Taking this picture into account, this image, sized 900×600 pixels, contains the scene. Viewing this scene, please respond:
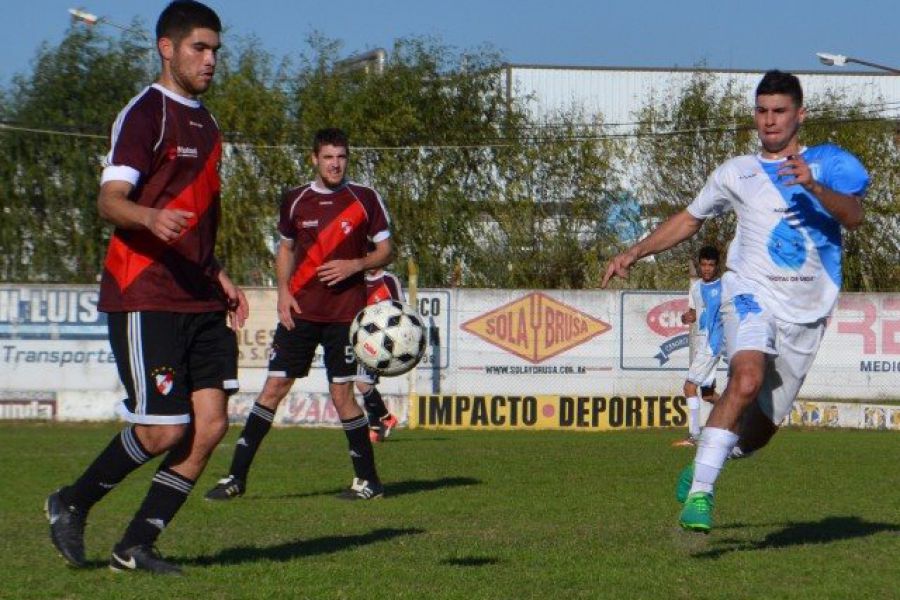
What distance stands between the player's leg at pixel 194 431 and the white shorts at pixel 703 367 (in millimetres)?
11126

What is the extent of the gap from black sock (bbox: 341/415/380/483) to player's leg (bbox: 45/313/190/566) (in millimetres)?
3704

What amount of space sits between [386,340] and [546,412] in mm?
12092

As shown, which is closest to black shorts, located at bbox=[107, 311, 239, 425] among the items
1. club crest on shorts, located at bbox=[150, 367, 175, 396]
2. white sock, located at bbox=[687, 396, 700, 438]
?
club crest on shorts, located at bbox=[150, 367, 175, 396]

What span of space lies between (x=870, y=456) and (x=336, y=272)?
721 centimetres

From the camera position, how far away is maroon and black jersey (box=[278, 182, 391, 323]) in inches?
396

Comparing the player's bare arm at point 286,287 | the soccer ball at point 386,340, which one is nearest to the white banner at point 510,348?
the player's bare arm at point 286,287

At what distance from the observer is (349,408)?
10.1 m

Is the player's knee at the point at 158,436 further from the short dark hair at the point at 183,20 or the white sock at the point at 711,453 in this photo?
the white sock at the point at 711,453

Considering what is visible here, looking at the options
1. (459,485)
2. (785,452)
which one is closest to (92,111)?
(785,452)

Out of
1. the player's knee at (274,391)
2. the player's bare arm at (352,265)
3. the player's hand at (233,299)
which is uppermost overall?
the player's bare arm at (352,265)

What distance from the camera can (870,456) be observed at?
1457 cm

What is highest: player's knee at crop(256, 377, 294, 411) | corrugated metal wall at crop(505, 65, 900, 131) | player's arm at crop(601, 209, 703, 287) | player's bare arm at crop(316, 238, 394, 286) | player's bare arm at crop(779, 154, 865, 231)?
corrugated metal wall at crop(505, 65, 900, 131)

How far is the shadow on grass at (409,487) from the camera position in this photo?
10.1 meters

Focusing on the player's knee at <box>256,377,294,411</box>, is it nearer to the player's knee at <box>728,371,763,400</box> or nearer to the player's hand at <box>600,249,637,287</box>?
the player's hand at <box>600,249,637,287</box>
